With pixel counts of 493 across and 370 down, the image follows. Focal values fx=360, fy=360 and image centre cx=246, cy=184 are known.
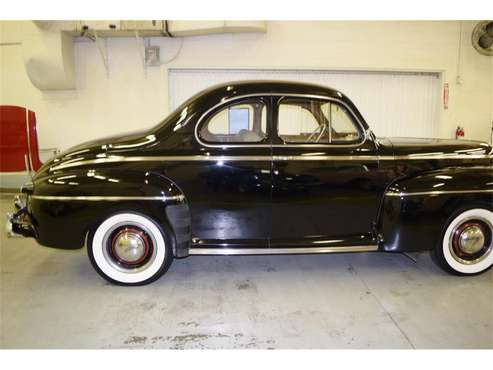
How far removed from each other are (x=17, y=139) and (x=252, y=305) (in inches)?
158

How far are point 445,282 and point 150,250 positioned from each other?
2.72m

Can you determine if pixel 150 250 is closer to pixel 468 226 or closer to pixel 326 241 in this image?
pixel 326 241

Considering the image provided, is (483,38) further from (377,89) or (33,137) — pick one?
(33,137)

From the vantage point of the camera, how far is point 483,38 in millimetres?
6754

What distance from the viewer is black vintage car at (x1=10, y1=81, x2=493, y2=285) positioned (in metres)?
3.11

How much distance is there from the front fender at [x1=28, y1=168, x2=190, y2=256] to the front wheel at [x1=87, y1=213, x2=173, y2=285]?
0.09 meters

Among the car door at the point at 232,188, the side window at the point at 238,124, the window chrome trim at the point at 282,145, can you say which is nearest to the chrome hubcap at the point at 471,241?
the window chrome trim at the point at 282,145

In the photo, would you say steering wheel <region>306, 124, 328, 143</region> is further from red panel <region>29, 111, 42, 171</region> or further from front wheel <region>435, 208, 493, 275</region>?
red panel <region>29, 111, 42, 171</region>

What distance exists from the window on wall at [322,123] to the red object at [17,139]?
3.47 meters

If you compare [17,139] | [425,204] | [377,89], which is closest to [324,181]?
[425,204]

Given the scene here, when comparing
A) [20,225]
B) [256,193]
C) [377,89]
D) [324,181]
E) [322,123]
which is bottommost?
[20,225]

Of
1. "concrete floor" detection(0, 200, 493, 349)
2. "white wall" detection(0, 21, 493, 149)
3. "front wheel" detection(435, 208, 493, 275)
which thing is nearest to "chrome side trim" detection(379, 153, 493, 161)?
"front wheel" detection(435, 208, 493, 275)

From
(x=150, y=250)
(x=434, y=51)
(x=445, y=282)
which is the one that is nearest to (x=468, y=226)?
(x=445, y=282)

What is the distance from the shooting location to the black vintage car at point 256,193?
311cm
